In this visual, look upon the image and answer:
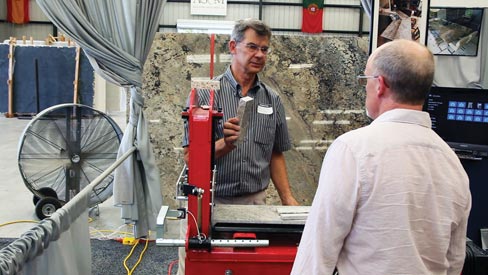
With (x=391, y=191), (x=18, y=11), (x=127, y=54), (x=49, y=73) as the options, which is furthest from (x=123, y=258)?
(x=18, y=11)

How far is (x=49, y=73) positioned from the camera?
309 inches

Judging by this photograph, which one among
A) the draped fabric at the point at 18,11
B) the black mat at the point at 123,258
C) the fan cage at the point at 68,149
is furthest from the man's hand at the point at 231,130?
the draped fabric at the point at 18,11

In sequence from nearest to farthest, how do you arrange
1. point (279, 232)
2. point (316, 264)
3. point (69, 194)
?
point (316, 264)
point (279, 232)
point (69, 194)

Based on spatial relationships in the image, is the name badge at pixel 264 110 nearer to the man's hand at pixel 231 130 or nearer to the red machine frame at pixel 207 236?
the man's hand at pixel 231 130

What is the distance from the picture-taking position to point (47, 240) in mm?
1383

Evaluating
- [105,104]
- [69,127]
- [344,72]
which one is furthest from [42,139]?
[105,104]

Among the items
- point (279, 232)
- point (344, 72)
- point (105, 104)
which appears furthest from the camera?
point (105, 104)

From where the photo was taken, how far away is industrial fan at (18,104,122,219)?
9.98ft

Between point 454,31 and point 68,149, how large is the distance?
114 inches

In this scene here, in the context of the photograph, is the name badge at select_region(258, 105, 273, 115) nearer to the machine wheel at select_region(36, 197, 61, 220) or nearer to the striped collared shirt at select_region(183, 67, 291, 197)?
the striped collared shirt at select_region(183, 67, 291, 197)

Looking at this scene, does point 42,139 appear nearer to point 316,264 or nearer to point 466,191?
point 316,264

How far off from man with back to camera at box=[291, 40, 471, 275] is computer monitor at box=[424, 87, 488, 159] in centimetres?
177

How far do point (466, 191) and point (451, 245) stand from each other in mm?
143

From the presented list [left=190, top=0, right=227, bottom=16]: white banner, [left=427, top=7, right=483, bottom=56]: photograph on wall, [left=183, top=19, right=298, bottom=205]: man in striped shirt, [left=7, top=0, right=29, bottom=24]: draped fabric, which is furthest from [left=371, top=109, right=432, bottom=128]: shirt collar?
[left=7, top=0, right=29, bottom=24]: draped fabric
